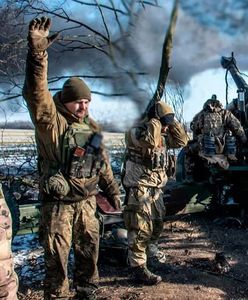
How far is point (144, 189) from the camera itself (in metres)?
5.01

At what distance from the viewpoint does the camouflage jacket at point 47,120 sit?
3213mm

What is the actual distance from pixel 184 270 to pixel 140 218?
945mm

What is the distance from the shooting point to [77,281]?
167 inches

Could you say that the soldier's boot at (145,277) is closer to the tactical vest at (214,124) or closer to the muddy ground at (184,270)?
the muddy ground at (184,270)

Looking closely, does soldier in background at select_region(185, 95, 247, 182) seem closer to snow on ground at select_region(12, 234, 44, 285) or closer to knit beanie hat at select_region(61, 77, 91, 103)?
snow on ground at select_region(12, 234, 44, 285)

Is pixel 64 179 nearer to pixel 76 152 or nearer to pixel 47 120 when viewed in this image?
pixel 76 152

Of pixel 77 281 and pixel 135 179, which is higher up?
pixel 135 179

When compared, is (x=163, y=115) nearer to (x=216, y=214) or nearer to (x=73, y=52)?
(x=73, y=52)

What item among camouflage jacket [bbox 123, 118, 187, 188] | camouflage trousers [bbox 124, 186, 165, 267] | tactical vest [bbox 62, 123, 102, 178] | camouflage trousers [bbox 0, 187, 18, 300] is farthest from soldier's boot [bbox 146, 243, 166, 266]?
camouflage trousers [bbox 0, 187, 18, 300]

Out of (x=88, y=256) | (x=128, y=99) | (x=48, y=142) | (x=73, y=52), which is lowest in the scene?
(x=88, y=256)

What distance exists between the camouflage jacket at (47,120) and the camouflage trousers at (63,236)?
12 centimetres

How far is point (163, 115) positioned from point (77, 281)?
1.69 m

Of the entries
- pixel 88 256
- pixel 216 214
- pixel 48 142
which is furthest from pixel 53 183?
pixel 216 214

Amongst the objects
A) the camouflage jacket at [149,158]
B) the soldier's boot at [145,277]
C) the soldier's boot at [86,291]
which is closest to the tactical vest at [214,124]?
the camouflage jacket at [149,158]
